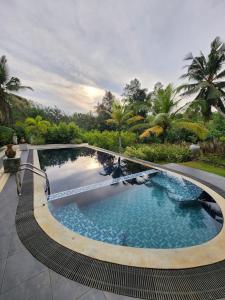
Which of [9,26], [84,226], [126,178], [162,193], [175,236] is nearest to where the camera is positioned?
[175,236]

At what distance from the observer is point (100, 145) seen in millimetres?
15000

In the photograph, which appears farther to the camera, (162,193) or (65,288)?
(162,193)

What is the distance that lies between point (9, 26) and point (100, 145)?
1015 cm

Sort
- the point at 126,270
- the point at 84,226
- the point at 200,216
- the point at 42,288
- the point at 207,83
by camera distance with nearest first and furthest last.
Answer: the point at 42,288, the point at 126,270, the point at 84,226, the point at 200,216, the point at 207,83

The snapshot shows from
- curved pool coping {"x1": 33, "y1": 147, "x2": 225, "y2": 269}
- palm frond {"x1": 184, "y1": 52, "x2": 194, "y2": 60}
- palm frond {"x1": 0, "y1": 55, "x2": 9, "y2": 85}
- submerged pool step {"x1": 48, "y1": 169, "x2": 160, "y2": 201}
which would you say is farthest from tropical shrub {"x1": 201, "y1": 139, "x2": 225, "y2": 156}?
palm frond {"x1": 0, "y1": 55, "x2": 9, "y2": 85}

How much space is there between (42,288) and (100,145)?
13.3 m

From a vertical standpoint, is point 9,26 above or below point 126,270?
above

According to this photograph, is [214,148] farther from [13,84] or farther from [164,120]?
[13,84]

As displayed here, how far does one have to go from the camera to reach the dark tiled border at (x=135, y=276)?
188 centimetres

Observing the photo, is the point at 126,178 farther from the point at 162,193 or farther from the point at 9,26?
the point at 9,26

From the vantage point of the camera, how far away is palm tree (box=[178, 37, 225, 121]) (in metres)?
12.4

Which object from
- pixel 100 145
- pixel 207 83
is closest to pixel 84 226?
pixel 100 145

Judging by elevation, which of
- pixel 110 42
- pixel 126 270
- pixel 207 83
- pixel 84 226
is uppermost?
pixel 110 42

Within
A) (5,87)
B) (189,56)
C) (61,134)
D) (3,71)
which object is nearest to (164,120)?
(189,56)
